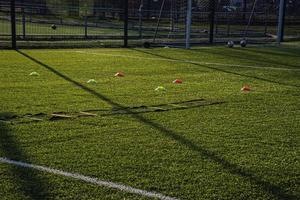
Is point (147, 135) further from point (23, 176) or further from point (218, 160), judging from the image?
point (23, 176)

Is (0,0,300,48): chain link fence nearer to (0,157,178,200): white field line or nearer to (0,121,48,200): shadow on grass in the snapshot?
(0,121,48,200): shadow on grass

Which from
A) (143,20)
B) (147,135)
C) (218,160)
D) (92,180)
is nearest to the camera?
(92,180)

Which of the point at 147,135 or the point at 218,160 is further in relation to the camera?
the point at 147,135

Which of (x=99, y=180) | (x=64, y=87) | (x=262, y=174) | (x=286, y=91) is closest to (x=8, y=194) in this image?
(x=99, y=180)

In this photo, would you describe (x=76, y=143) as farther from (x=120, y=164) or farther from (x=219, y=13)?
(x=219, y=13)

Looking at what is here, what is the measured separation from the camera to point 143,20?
1152 inches

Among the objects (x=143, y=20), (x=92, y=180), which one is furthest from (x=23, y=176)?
(x=143, y=20)

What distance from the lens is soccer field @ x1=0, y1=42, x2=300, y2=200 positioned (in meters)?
4.25

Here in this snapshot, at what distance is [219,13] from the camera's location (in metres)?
27.8

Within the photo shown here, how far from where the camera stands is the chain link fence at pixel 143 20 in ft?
78.9

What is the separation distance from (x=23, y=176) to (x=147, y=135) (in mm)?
1844

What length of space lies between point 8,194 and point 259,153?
8.56 ft

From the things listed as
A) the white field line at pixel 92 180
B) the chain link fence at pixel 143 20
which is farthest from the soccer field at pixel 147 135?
the chain link fence at pixel 143 20

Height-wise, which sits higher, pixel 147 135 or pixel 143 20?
pixel 143 20
